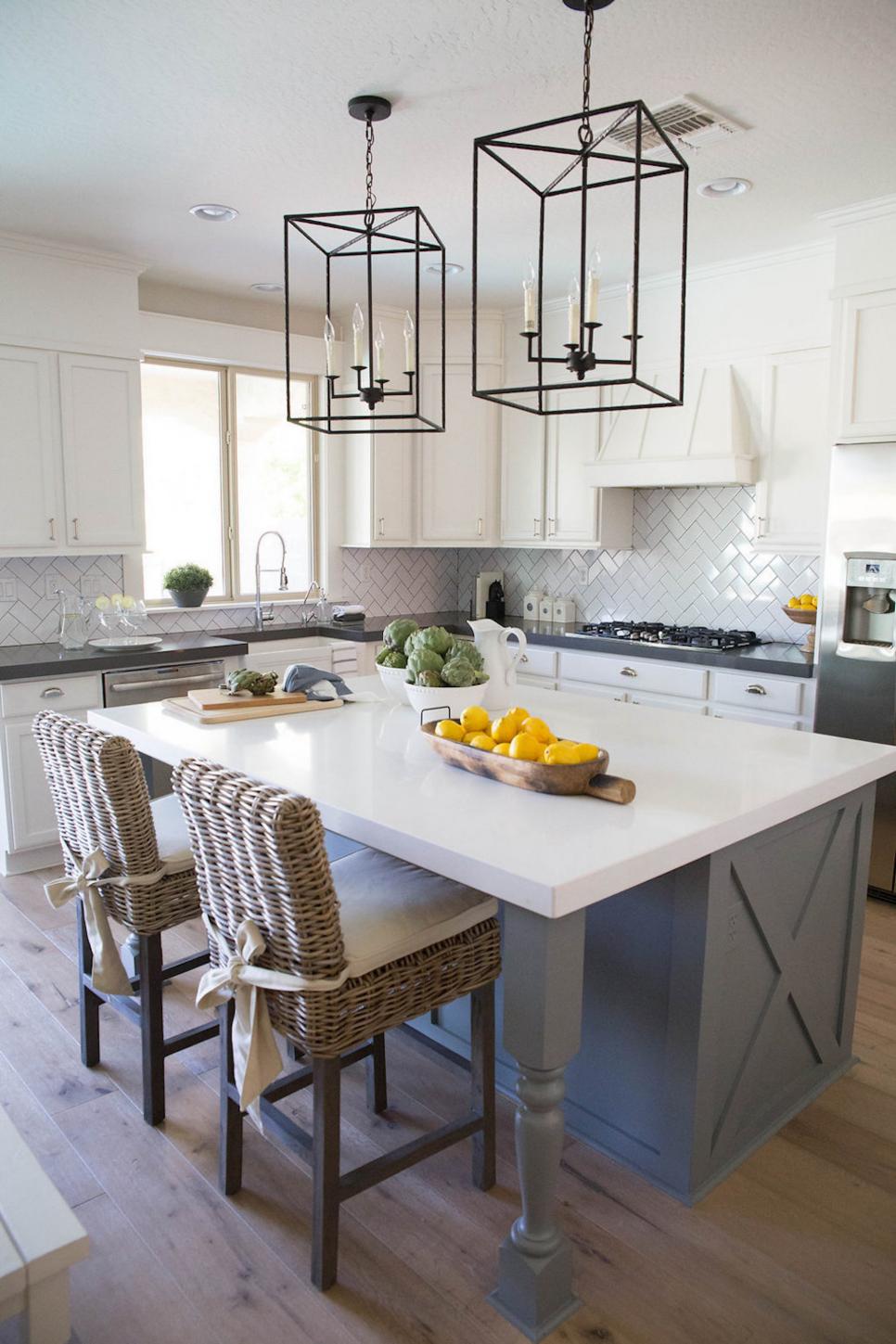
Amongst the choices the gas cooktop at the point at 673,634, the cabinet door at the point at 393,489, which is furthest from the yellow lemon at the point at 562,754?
the cabinet door at the point at 393,489

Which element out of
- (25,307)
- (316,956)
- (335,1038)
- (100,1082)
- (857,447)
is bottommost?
(100,1082)

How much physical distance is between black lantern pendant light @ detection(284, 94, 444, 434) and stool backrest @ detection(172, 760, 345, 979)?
3.88 feet

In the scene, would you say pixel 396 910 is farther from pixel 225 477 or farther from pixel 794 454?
pixel 225 477

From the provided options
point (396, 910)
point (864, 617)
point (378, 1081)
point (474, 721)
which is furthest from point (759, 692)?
point (396, 910)

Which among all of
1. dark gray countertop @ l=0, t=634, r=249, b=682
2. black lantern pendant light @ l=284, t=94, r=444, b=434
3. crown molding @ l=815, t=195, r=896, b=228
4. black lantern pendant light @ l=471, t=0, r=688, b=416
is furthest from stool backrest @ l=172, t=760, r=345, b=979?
A: crown molding @ l=815, t=195, r=896, b=228

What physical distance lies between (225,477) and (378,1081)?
366cm

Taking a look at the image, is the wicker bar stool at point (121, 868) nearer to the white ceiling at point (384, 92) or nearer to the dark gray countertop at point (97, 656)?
the dark gray countertop at point (97, 656)

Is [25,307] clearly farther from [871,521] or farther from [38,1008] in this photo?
[871,521]

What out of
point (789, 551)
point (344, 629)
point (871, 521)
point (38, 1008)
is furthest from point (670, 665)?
point (38, 1008)

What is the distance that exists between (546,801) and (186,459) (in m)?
3.72

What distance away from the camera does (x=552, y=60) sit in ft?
8.36

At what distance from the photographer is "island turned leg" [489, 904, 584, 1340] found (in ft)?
5.30

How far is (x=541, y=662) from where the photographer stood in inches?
199

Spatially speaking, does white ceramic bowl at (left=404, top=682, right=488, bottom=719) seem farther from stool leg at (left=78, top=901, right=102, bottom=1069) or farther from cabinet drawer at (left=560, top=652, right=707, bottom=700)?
cabinet drawer at (left=560, top=652, right=707, bottom=700)
